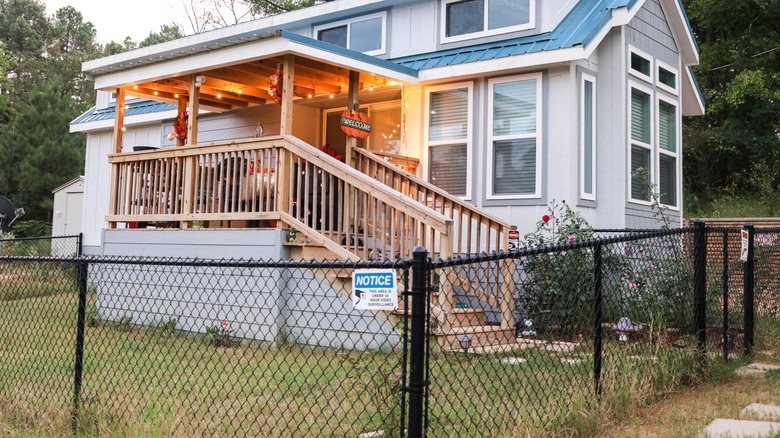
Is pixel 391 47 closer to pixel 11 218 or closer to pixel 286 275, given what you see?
pixel 286 275

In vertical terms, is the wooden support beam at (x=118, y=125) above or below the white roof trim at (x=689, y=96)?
below

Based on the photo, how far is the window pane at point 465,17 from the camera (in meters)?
10.0

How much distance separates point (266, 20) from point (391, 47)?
10.7ft

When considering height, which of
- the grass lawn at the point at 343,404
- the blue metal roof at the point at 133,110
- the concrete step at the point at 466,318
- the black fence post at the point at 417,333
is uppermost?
the blue metal roof at the point at 133,110

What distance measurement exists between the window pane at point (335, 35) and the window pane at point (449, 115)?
258 centimetres

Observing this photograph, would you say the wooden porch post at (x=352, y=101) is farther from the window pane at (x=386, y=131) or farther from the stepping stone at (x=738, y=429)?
the stepping stone at (x=738, y=429)

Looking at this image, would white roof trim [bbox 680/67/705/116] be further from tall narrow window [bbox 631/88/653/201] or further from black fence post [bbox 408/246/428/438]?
black fence post [bbox 408/246/428/438]

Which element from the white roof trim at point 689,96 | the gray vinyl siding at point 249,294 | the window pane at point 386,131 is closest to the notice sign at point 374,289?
the gray vinyl siding at point 249,294

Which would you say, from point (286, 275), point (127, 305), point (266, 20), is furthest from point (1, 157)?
point (286, 275)

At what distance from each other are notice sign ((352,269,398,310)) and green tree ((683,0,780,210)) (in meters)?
19.0

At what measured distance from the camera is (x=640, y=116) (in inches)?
394

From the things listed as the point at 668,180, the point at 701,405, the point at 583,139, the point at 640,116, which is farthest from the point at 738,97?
the point at 701,405

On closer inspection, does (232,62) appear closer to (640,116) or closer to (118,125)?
(118,125)

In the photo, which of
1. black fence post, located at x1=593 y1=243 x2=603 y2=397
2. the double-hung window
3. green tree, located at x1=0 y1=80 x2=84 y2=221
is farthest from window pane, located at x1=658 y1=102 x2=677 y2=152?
green tree, located at x1=0 y1=80 x2=84 y2=221
